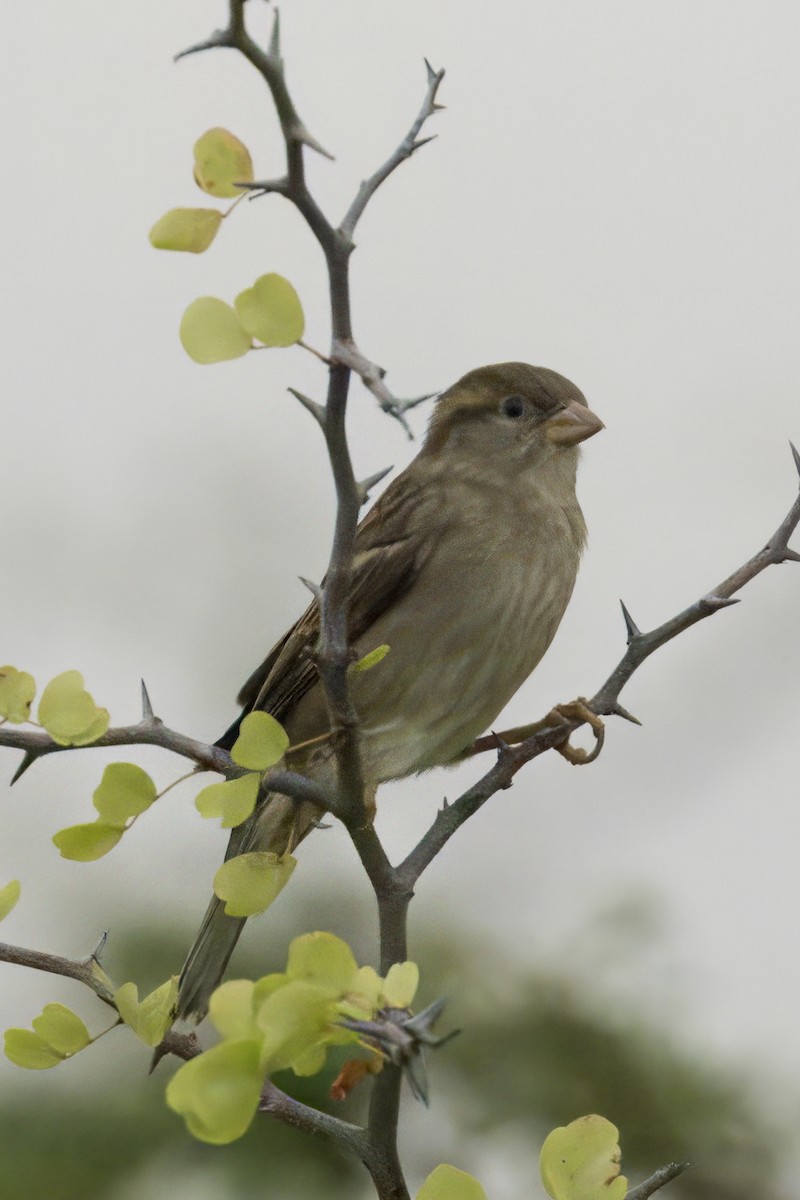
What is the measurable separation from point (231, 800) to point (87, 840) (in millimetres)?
160

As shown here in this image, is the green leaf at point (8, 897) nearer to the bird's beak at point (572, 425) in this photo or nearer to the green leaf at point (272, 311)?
the green leaf at point (272, 311)

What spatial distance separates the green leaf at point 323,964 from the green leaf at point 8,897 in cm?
41

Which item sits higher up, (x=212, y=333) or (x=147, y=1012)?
(x=212, y=333)

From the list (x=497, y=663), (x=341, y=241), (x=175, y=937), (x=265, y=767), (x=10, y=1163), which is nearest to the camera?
(x=341, y=241)

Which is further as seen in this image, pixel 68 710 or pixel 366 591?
pixel 366 591

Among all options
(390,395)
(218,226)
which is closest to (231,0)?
(218,226)

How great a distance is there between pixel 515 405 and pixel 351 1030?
8.95 feet

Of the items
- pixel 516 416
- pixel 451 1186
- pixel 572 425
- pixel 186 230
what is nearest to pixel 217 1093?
pixel 451 1186

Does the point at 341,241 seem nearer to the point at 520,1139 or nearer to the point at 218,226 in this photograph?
the point at 218,226

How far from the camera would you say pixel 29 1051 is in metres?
1.59

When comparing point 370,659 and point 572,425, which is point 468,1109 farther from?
point 370,659

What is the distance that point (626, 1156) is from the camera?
3188 mm

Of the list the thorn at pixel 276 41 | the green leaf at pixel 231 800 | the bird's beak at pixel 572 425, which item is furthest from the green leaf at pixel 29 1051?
the bird's beak at pixel 572 425

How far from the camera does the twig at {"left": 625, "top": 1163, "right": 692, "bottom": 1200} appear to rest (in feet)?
4.95
